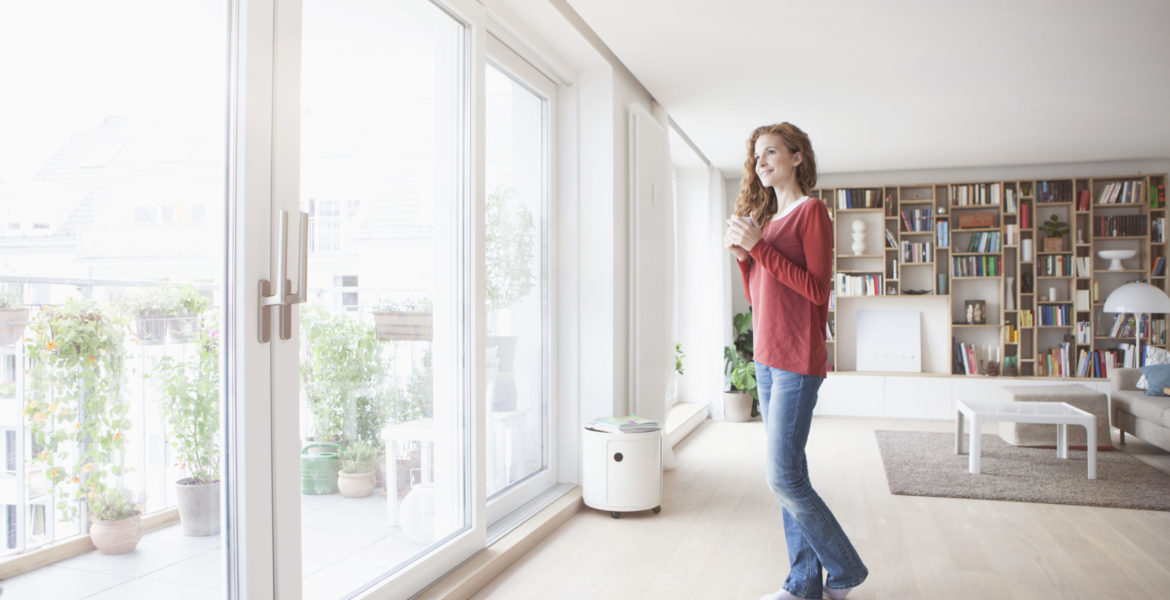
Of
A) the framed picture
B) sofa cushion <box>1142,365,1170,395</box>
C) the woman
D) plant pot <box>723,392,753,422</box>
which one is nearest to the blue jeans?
the woman

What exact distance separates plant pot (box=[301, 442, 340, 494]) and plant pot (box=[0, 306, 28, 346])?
2.70 feet

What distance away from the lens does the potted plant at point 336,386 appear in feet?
6.79

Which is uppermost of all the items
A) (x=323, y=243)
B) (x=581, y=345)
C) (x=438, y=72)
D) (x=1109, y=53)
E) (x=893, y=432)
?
(x=1109, y=53)

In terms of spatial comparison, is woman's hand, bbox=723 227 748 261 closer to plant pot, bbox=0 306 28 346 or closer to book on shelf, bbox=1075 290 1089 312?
plant pot, bbox=0 306 28 346

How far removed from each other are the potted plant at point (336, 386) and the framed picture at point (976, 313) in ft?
21.1

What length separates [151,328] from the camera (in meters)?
1.60

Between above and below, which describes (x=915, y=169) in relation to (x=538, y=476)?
above

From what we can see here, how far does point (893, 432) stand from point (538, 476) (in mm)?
3518

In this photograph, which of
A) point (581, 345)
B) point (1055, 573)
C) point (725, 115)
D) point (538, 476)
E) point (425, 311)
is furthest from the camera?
point (725, 115)

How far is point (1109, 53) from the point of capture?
3908 millimetres

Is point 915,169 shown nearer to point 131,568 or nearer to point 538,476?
point 538,476

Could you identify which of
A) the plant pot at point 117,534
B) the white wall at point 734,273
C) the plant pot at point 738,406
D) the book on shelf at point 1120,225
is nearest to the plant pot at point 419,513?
the plant pot at point 117,534

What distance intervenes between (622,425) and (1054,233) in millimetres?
5571

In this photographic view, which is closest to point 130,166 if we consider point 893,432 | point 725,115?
point 725,115
